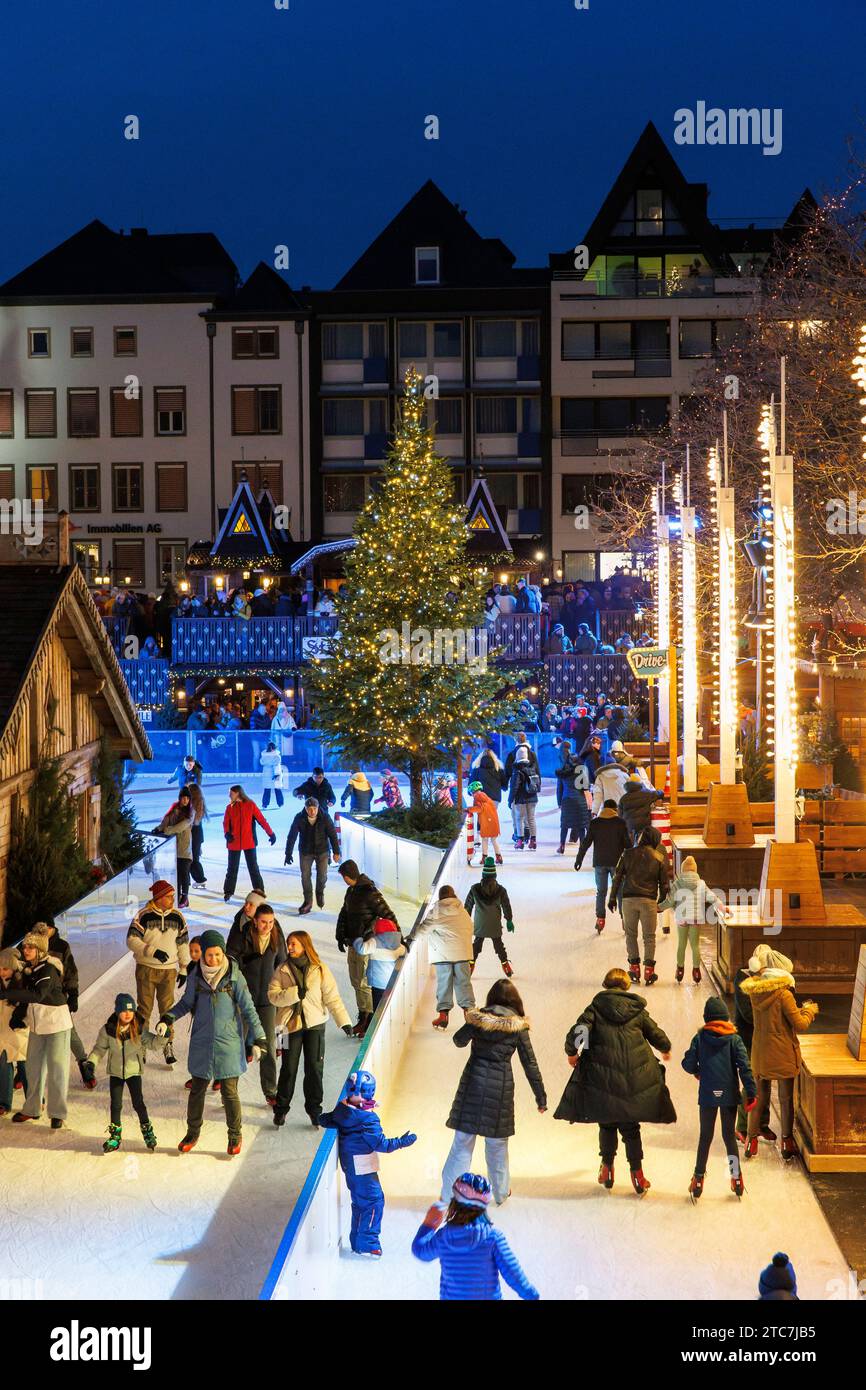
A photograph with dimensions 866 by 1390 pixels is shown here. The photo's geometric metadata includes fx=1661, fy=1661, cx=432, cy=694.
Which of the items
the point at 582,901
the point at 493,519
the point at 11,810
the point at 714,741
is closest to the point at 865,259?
the point at 714,741

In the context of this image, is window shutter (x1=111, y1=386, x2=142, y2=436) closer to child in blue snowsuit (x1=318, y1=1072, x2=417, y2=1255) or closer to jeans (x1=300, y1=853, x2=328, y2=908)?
jeans (x1=300, y1=853, x2=328, y2=908)

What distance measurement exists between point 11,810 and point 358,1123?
860 centimetres

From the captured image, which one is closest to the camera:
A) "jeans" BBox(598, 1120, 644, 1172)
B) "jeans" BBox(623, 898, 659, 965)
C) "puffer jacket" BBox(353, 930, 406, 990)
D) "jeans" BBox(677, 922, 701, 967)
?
"jeans" BBox(598, 1120, 644, 1172)

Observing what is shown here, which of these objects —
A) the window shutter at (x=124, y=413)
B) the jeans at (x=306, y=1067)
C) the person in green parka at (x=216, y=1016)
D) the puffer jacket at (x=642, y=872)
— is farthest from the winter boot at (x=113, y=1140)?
the window shutter at (x=124, y=413)

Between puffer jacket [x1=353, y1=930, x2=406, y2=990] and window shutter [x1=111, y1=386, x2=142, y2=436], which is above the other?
window shutter [x1=111, y1=386, x2=142, y2=436]

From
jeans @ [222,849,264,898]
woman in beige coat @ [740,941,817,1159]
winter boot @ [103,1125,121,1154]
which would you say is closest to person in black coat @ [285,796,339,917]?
jeans @ [222,849,264,898]

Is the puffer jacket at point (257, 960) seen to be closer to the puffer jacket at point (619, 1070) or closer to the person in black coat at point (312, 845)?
the puffer jacket at point (619, 1070)

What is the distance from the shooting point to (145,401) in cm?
5522

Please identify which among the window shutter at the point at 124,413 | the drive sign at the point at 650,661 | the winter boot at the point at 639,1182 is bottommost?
the winter boot at the point at 639,1182

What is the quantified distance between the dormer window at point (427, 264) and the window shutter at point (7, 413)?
14290 mm

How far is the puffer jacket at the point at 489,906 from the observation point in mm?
15008

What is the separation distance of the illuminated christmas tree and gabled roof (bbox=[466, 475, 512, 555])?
60.5ft

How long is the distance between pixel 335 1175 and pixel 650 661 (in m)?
16.4

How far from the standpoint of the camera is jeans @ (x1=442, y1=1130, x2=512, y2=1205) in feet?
31.4
